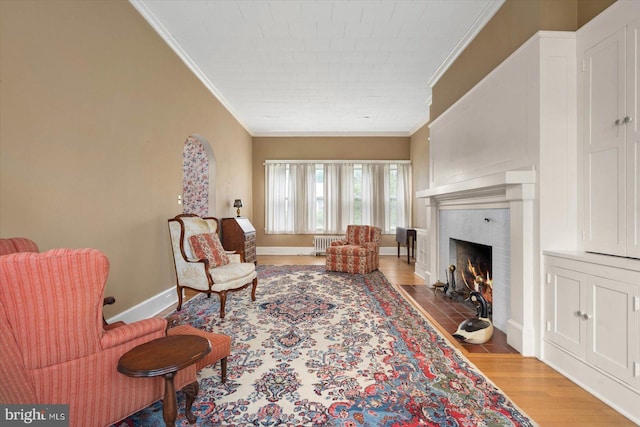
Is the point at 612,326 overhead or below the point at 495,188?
below

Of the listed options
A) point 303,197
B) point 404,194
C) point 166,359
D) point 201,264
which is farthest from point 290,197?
point 166,359

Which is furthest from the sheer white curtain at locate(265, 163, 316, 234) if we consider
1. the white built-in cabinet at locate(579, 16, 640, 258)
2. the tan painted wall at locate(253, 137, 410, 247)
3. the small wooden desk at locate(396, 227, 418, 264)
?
the white built-in cabinet at locate(579, 16, 640, 258)

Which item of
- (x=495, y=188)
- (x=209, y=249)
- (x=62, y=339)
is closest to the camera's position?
(x=62, y=339)

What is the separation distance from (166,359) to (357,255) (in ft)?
14.9

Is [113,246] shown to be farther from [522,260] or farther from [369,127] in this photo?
[369,127]

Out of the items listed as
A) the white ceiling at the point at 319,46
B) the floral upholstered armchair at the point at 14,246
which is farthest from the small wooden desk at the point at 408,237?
the floral upholstered armchair at the point at 14,246

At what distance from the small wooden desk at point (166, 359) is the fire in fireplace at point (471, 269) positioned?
3.06 metres

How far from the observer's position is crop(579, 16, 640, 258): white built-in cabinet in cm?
197

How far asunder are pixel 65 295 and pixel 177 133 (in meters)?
3.33

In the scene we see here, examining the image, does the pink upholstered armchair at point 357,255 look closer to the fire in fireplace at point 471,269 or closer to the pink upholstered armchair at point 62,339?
the fire in fireplace at point 471,269

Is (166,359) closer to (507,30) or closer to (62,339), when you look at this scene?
(62,339)

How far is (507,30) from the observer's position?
2926mm

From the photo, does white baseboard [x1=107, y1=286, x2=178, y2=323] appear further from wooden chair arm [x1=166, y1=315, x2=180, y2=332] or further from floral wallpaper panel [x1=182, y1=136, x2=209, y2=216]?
floral wallpaper panel [x1=182, y1=136, x2=209, y2=216]

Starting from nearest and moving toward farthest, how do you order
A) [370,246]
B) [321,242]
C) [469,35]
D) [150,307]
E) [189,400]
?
[189,400]
[150,307]
[469,35]
[370,246]
[321,242]
